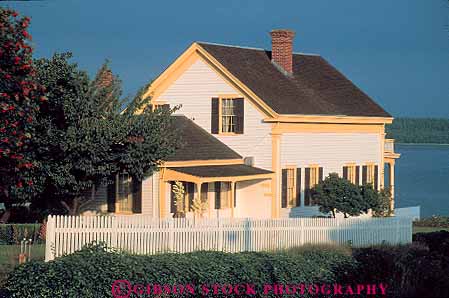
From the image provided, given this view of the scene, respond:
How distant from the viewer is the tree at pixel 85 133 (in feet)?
95.5

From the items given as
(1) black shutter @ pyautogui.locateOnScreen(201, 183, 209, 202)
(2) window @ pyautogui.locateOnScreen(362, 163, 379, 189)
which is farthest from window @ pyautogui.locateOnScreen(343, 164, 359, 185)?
(1) black shutter @ pyautogui.locateOnScreen(201, 183, 209, 202)

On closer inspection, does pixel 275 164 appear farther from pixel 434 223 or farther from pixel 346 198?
pixel 434 223

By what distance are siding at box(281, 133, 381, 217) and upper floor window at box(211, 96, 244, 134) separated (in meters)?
1.96

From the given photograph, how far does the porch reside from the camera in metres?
35.0

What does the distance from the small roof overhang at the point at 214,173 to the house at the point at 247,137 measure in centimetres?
5

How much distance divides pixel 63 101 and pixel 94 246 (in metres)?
8.91

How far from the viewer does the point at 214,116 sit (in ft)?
130

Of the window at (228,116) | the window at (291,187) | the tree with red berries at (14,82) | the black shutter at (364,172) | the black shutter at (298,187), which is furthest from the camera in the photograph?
the black shutter at (364,172)

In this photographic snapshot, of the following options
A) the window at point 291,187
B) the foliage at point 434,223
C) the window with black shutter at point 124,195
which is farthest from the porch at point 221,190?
the foliage at point 434,223

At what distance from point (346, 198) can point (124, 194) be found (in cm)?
843

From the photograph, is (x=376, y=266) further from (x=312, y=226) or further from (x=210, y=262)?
(x=312, y=226)

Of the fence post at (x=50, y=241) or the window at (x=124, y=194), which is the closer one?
the fence post at (x=50, y=241)

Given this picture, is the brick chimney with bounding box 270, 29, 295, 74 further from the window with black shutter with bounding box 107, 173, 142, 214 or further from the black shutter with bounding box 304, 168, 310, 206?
the window with black shutter with bounding box 107, 173, 142, 214

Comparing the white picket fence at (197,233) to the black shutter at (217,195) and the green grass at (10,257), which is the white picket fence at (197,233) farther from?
the black shutter at (217,195)
